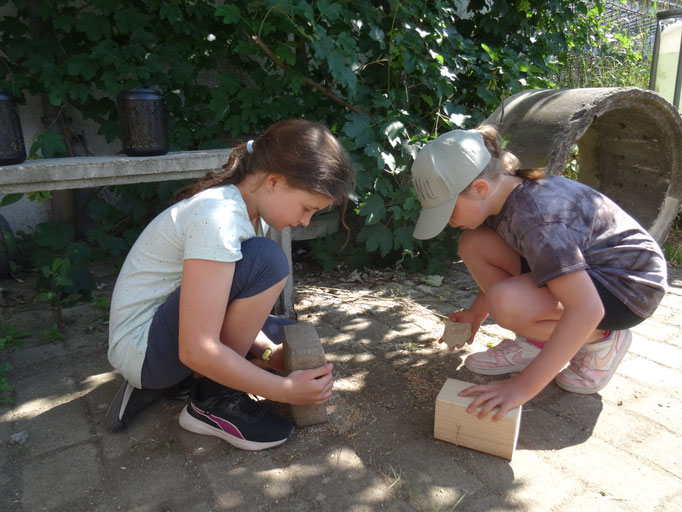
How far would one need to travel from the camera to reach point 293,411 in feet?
5.63

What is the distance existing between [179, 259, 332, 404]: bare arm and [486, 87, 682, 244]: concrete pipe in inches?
74.5

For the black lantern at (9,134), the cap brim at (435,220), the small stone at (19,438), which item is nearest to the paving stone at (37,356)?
the small stone at (19,438)

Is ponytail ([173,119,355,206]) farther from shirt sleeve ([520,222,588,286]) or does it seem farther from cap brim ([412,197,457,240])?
shirt sleeve ([520,222,588,286])

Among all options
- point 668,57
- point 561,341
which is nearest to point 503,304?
point 561,341

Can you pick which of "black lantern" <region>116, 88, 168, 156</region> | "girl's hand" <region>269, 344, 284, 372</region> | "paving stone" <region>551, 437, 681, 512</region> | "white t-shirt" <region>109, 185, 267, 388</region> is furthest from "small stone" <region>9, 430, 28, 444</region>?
"paving stone" <region>551, 437, 681, 512</region>

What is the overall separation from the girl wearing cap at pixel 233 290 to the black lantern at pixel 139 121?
→ 65 centimetres

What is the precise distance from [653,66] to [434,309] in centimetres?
395

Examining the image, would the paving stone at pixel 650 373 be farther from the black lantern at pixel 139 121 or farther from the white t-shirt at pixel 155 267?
the black lantern at pixel 139 121

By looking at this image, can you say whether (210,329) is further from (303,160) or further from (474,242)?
(474,242)

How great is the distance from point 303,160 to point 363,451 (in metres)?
0.91

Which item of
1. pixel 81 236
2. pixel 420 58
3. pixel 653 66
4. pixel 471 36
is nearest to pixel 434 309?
pixel 420 58

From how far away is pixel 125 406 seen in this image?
5.64ft

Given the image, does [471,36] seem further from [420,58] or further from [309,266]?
[309,266]

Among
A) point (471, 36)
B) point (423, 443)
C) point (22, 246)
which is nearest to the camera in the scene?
point (423, 443)
